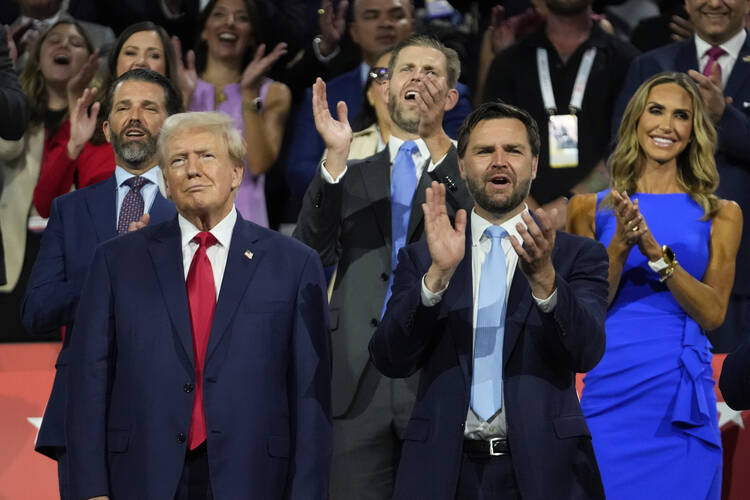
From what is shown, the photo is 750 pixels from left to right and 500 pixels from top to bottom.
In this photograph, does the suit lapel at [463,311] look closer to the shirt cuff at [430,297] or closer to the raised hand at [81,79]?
the shirt cuff at [430,297]

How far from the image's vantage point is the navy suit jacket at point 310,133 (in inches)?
241

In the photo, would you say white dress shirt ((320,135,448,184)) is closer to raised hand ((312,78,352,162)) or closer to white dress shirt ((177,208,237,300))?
raised hand ((312,78,352,162))

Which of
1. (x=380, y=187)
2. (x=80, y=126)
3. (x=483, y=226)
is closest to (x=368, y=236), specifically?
(x=380, y=187)

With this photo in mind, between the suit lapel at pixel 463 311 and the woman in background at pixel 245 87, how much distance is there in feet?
8.74

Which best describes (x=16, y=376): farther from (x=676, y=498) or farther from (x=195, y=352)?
(x=676, y=498)

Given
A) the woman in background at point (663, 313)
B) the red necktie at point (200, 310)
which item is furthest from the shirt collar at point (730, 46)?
the red necktie at point (200, 310)

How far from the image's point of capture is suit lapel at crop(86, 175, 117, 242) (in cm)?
430

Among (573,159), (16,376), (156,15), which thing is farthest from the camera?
(156,15)

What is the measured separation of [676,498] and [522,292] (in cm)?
132

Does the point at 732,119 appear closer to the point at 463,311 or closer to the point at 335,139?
the point at 335,139

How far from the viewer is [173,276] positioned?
3629 mm

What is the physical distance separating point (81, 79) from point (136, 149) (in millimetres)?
1547

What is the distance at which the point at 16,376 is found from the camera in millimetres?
4879

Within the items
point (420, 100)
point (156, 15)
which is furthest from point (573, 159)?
point (156, 15)
